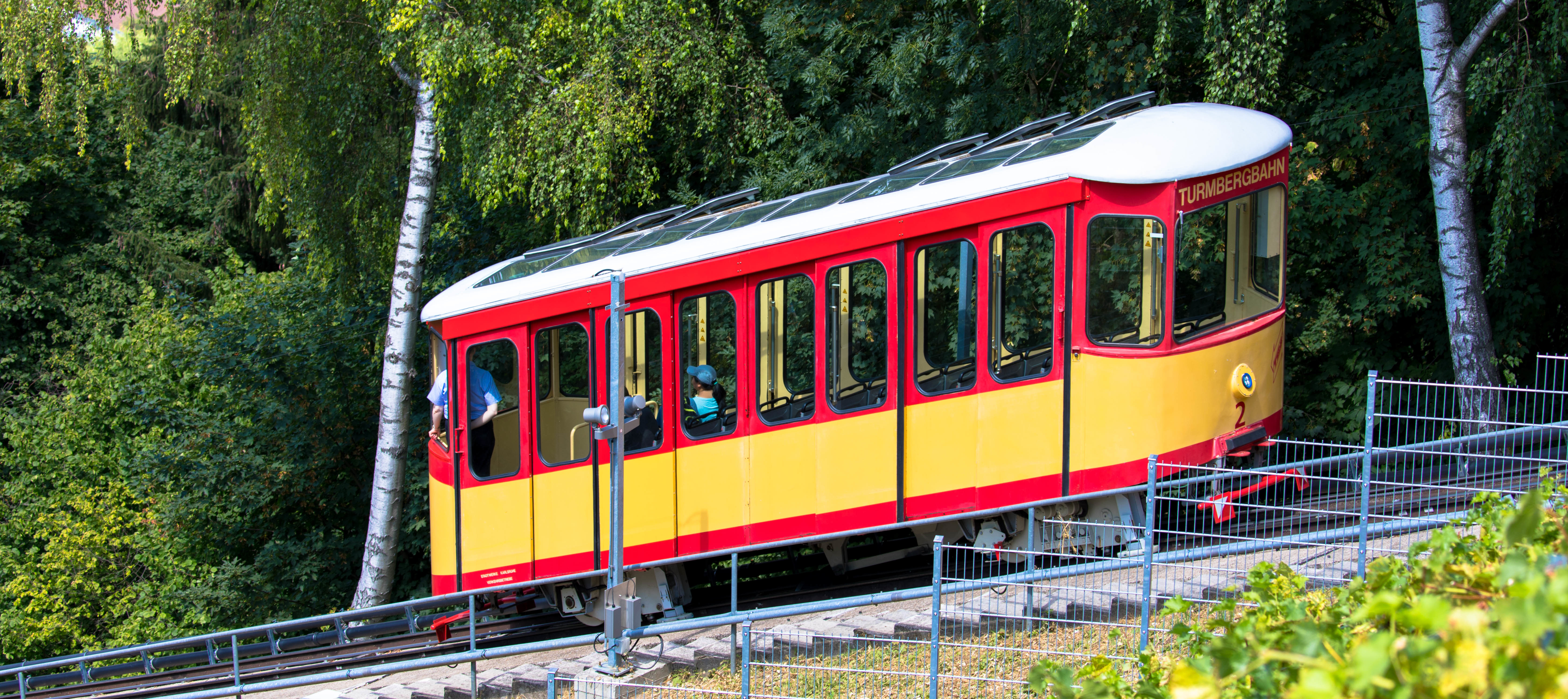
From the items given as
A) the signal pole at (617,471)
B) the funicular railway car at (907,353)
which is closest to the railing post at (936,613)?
the funicular railway car at (907,353)

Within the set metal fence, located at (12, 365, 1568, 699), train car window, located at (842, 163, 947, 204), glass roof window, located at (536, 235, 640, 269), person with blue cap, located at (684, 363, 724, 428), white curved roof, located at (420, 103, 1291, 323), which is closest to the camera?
metal fence, located at (12, 365, 1568, 699)

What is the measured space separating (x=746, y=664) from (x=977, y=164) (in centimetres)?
417

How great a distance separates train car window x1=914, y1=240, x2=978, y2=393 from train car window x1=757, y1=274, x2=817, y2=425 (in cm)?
77

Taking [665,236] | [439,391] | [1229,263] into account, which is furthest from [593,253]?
[1229,263]

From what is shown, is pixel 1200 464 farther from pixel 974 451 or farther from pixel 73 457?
pixel 73 457

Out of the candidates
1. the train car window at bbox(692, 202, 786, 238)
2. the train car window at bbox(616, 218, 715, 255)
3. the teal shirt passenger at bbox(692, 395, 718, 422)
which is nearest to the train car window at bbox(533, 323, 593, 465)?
the train car window at bbox(616, 218, 715, 255)

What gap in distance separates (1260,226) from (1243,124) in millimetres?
724

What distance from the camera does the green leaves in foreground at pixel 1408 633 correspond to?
6.84ft

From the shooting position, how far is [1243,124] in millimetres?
8734

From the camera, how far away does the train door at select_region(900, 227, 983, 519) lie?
857cm

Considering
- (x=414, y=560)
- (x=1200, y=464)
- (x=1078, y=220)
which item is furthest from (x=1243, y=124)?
(x=414, y=560)

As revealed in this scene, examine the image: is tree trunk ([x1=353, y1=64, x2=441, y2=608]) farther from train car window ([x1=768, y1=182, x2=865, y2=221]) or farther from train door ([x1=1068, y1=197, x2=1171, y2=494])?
train door ([x1=1068, y1=197, x2=1171, y2=494])

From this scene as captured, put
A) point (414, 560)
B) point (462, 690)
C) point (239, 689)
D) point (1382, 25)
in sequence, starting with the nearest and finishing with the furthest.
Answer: point (462, 690) → point (239, 689) → point (1382, 25) → point (414, 560)

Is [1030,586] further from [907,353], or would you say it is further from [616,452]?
[616,452]
